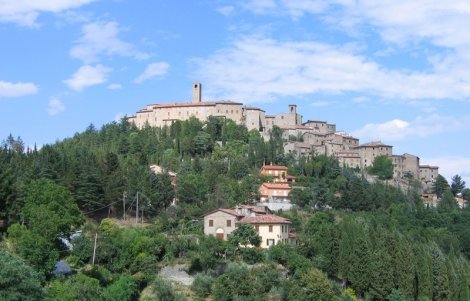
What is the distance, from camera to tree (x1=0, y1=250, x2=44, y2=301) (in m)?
29.7

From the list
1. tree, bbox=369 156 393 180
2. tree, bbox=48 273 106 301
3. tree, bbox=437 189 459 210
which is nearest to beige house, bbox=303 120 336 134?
tree, bbox=369 156 393 180

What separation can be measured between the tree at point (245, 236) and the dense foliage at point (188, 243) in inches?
3.8

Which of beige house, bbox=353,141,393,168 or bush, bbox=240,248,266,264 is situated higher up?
beige house, bbox=353,141,393,168

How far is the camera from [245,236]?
161 feet

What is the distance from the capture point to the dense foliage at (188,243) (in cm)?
3947

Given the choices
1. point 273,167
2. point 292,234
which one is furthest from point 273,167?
point 292,234

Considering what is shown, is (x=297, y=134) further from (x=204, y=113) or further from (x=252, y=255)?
(x=252, y=255)

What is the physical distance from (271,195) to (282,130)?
33833 mm

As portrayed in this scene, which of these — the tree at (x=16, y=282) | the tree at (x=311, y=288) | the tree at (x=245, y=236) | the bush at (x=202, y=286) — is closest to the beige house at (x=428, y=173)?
the tree at (x=245, y=236)

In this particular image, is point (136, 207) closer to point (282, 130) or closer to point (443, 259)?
point (443, 259)

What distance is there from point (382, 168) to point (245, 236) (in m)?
57.7

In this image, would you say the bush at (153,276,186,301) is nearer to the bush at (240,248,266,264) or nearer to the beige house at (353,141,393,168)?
the bush at (240,248,266,264)

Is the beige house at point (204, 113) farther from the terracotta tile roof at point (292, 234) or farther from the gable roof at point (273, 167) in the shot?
the terracotta tile roof at point (292, 234)

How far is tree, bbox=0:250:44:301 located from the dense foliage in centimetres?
6
